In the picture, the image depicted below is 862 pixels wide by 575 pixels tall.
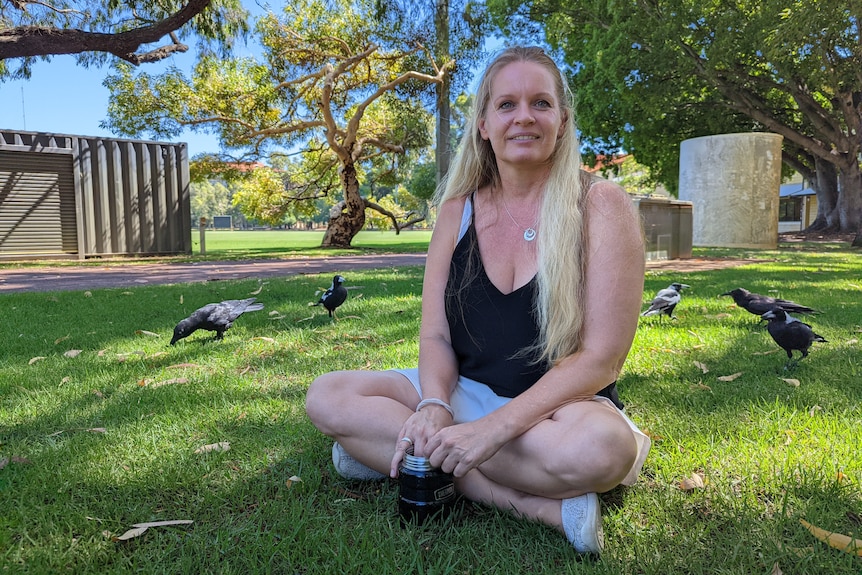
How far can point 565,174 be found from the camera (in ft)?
6.48

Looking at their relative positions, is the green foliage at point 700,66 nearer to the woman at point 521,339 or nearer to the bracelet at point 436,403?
the woman at point 521,339

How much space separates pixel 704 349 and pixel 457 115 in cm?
1679

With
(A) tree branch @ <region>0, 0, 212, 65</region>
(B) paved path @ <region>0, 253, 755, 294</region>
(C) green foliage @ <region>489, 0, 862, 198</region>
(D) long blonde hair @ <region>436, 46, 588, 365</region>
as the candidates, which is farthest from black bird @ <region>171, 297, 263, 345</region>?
(C) green foliage @ <region>489, 0, 862, 198</region>

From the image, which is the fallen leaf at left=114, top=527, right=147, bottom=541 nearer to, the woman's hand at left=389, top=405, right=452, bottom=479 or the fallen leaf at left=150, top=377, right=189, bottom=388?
the woman's hand at left=389, top=405, right=452, bottom=479

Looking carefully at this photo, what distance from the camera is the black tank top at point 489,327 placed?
1914mm

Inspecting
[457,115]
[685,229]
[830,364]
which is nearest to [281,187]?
[457,115]

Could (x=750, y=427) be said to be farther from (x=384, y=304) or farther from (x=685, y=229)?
(x=685, y=229)

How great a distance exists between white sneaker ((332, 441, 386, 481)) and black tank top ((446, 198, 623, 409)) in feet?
1.47

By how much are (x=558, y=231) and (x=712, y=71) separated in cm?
1668

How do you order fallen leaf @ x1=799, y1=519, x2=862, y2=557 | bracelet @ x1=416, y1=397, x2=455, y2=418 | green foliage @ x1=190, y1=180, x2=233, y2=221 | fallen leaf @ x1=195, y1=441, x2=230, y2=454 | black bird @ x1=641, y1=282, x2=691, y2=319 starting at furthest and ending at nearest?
green foliage @ x1=190, y1=180, x2=233, y2=221, black bird @ x1=641, y1=282, x2=691, y2=319, fallen leaf @ x1=195, y1=441, x2=230, y2=454, bracelet @ x1=416, y1=397, x2=455, y2=418, fallen leaf @ x1=799, y1=519, x2=862, y2=557

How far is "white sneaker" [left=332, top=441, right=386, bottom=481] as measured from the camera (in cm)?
197

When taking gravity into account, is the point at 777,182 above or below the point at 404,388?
above

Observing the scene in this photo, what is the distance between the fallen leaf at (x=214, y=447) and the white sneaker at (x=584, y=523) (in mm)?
1290

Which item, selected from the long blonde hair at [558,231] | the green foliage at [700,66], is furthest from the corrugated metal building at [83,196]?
the long blonde hair at [558,231]
